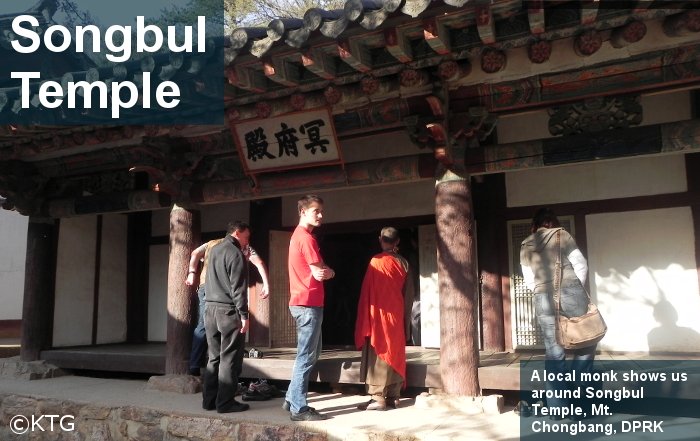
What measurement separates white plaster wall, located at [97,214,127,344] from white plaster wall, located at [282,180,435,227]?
3.14m

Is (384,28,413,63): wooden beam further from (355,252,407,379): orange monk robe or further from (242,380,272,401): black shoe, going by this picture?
(242,380,272,401): black shoe

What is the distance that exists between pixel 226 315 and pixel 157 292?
4.79 meters

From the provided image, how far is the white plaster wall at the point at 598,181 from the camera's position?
640 cm

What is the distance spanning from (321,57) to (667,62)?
9.53ft

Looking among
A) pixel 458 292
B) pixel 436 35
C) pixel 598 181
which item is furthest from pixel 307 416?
pixel 598 181

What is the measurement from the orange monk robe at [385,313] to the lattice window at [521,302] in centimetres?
220

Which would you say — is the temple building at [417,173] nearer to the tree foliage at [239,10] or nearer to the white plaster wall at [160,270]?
the white plaster wall at [160,270]

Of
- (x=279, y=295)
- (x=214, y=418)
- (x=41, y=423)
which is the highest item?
A: (x=279, y=295)

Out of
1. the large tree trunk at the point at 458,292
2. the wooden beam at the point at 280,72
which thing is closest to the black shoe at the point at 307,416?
the large tree trunk at the point at 458,292

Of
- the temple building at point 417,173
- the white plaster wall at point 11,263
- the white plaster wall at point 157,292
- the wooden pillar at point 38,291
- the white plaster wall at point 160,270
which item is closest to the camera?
the temple building at point 417,173

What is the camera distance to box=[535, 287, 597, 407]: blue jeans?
4688 millimetres

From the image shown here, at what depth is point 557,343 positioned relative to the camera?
4.76m

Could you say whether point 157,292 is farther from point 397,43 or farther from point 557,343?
point 557,343

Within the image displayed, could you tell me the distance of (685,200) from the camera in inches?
248
